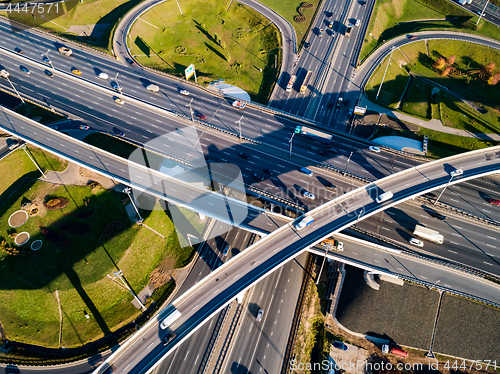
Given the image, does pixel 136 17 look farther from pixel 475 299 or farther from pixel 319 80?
pixel 475 299

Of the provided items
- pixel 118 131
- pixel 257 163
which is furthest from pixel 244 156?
pixel 118 131

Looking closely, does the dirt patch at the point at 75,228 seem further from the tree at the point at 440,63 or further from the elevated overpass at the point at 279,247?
the tree at the point at 440,63

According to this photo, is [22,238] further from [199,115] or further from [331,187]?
[331,187]

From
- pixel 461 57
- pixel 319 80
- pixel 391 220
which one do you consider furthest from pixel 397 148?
pixel 461 57

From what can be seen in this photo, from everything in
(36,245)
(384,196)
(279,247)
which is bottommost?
(36,245)

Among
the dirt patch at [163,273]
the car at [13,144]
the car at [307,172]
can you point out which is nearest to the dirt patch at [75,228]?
the dirt patch at [163,273]

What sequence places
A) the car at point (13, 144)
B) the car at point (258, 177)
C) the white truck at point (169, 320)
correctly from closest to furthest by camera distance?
the white truck at point (169, 320)
the car at point (258, 177)
the car at point (13, 144)
